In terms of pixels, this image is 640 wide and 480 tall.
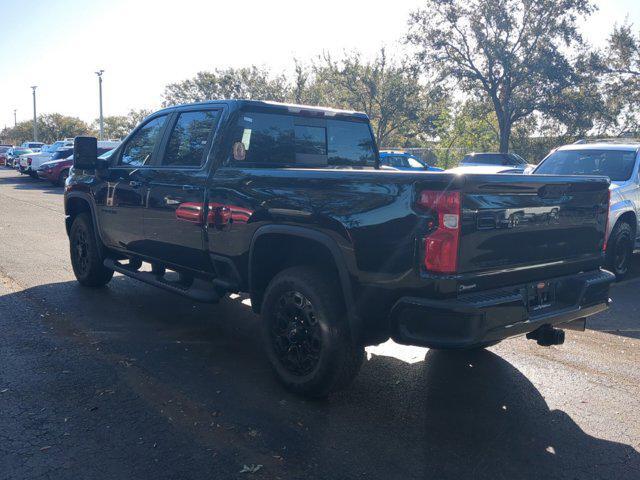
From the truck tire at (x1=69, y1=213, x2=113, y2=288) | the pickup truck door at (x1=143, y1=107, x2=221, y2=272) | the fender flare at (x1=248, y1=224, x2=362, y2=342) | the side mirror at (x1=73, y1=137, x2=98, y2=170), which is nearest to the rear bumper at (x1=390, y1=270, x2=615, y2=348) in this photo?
the fender flare at (x1=248, y1=224, x2=362, y2=342)

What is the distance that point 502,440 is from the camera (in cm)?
360

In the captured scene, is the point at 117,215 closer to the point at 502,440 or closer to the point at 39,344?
the point at 39,344

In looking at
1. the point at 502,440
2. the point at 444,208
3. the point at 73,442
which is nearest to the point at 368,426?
the point at 502,440

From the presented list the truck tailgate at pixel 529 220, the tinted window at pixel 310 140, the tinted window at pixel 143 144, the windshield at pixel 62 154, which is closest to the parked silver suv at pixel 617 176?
the truck tailgate at pixel 529 220

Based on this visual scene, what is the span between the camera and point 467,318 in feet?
11.0

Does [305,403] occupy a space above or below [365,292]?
below

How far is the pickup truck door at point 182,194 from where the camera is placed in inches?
196

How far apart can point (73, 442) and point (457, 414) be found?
2.34 meters

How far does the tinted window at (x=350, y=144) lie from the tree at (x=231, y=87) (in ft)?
128

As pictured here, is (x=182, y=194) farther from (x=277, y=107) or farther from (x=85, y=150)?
(x=85, y=150)

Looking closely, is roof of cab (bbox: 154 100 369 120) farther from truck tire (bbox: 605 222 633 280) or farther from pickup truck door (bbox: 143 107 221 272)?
truck tire (bbox: 605 222 633 280)

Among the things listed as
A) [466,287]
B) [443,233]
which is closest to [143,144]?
[443,233]

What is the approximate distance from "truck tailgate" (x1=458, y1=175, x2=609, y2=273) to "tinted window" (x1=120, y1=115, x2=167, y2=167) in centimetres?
343

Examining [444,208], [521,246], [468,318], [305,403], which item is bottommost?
[305,403]
